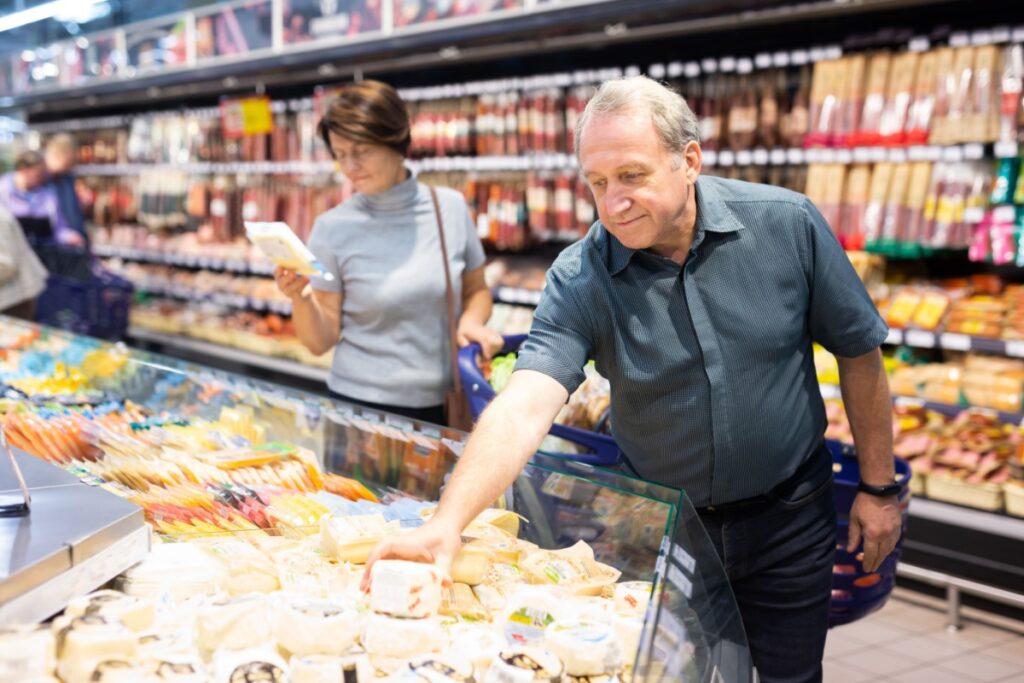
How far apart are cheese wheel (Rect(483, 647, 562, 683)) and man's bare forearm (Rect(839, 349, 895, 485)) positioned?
1.05 m

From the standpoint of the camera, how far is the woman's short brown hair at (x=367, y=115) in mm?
2799

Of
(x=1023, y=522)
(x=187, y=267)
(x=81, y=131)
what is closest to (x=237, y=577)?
(x=1023, y=522)

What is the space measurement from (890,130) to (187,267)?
6.72 meters

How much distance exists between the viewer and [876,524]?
7.20ft

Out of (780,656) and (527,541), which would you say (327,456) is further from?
(780,656)

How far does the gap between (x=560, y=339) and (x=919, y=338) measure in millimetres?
2811

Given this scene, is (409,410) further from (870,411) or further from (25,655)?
(25,655)

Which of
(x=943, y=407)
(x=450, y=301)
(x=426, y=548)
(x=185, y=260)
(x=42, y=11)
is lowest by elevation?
(x=943, y=407)

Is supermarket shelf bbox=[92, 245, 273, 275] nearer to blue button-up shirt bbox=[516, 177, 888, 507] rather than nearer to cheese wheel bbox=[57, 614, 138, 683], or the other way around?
blue button-up shirt bbox=[516, 177, 888, 507]

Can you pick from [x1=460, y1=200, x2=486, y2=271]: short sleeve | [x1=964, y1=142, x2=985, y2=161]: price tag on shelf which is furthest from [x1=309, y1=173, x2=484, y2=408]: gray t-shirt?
[x1=964, y1=142, x2=985, y2=161]: price tag on shelf

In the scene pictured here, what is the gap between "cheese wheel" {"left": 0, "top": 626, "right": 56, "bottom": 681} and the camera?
127 cm

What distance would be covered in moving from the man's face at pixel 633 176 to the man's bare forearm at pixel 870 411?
56 cm

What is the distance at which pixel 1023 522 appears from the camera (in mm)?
3861

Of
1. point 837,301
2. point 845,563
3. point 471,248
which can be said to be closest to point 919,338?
point 845,563
